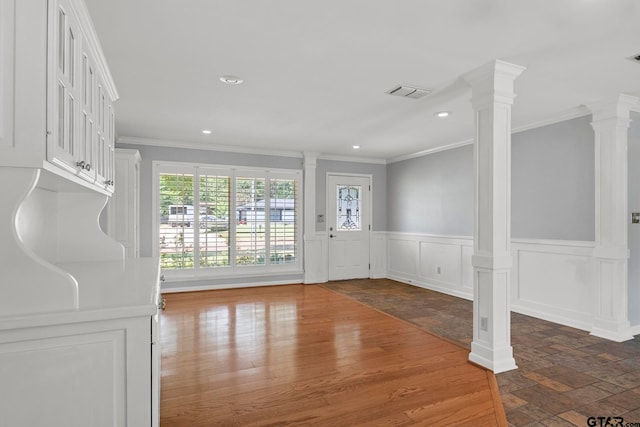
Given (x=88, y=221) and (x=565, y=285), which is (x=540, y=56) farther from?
(x=88, y=221)

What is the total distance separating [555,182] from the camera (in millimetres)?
4355

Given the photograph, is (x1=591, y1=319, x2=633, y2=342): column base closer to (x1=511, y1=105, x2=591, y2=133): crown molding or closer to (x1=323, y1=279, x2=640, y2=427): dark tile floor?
(x1=323, y1=279, x2=640, y2=427): dark tile floor

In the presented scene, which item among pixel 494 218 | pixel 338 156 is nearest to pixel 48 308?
pixel 494 218

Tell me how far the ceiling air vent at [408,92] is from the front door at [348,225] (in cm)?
359

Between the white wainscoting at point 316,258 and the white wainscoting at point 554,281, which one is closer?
the white wainscoting at point 554,281

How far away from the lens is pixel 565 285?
4.21 m

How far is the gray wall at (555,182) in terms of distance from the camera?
4.04 m

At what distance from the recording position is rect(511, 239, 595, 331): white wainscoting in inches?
158

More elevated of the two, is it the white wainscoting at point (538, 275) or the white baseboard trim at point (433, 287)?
the white wainscoting at point (538, 275)

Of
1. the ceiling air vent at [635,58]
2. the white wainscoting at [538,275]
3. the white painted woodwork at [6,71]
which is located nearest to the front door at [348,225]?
the white wainscoting at [538,275]

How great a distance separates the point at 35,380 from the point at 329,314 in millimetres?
3641

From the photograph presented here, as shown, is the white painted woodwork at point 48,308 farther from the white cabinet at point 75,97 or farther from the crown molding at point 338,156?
the crown molding at point 338,156

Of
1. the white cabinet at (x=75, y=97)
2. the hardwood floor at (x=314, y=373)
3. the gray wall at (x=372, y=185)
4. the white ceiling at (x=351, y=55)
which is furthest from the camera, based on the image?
the gray wall at (x=372, y=185)

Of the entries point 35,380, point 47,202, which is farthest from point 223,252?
point 35,380
